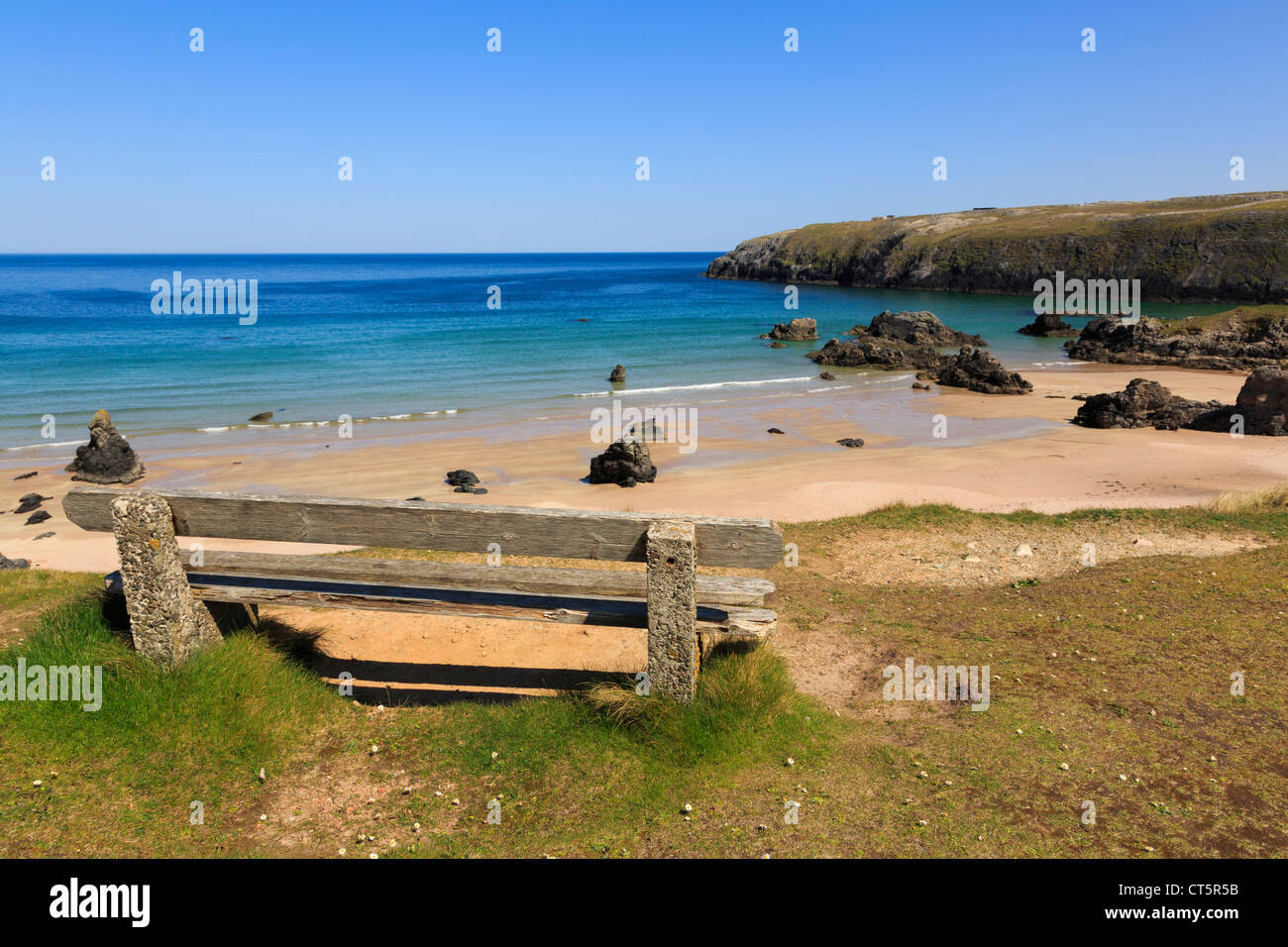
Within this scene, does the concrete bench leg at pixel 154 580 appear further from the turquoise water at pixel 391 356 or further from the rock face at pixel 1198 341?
the rock face at pixel 1198 341

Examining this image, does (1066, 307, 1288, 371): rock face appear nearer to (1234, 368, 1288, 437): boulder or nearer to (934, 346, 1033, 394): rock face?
(934, 346, 1033, 394): rock face

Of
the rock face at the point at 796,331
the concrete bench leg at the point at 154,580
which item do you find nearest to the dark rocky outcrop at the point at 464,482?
the concrete bench leg at the point at 154,580

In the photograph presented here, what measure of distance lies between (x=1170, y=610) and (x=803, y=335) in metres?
49.0

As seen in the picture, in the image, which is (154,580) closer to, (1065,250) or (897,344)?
(897,344)

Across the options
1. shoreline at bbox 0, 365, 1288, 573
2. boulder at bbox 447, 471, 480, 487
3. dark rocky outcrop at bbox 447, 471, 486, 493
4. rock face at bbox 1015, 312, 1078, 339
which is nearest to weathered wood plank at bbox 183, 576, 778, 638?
shoreline at bbox 0, 365, 1288, 573

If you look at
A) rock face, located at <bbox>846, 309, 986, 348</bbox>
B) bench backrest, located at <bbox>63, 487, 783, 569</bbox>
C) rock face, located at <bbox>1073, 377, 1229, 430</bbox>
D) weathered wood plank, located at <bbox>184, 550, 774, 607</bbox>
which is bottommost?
weathered wood plank, located at <bbox>184, 550, 774, 607</bbox>

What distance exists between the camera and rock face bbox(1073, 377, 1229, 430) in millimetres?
24547

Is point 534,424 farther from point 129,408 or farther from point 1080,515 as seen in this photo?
point 1080,515

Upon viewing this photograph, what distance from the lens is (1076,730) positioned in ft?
18.8

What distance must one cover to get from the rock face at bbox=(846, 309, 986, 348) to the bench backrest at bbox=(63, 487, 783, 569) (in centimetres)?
4681

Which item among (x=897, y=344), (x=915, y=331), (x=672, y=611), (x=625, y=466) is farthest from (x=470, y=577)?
(x=915, y=331)

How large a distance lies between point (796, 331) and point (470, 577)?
2057 inches
